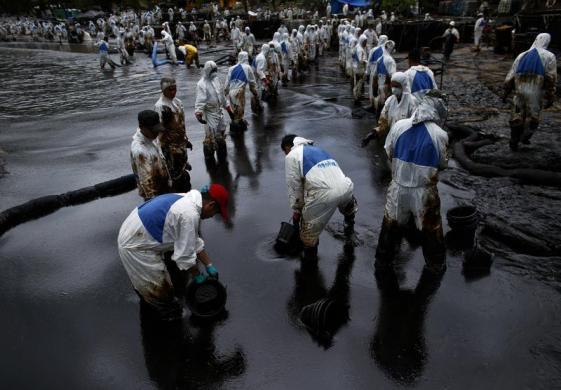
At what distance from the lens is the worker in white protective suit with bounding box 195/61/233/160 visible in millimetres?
8406

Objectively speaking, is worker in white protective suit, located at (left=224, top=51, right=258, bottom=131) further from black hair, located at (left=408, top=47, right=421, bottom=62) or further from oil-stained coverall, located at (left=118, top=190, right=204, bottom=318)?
oil-stained coverall, located at (left=118, top=190, right=204, bottom=318)

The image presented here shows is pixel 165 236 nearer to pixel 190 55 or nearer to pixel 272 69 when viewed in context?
pixel 272 69

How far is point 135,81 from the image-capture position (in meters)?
19.7

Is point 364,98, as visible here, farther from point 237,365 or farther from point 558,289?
point 237,365

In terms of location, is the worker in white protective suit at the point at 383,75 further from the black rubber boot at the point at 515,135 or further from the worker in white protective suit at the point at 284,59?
the worker in white protective suit at the point at 284,59

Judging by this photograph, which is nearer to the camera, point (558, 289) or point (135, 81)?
point (558, 289)

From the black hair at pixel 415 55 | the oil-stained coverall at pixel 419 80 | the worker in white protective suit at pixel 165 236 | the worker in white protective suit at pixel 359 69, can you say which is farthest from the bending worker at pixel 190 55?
the worker in white protective suit at pixel 165 236

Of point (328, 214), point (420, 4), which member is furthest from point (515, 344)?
point (420, 4)

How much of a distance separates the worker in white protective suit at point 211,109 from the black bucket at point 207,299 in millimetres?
4832

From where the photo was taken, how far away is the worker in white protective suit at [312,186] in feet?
15.3

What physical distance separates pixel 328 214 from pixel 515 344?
2215mm

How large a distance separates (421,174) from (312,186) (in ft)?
3.85

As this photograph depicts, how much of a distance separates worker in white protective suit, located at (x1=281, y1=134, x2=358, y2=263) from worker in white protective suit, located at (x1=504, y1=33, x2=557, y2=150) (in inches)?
195

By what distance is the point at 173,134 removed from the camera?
279 inches
